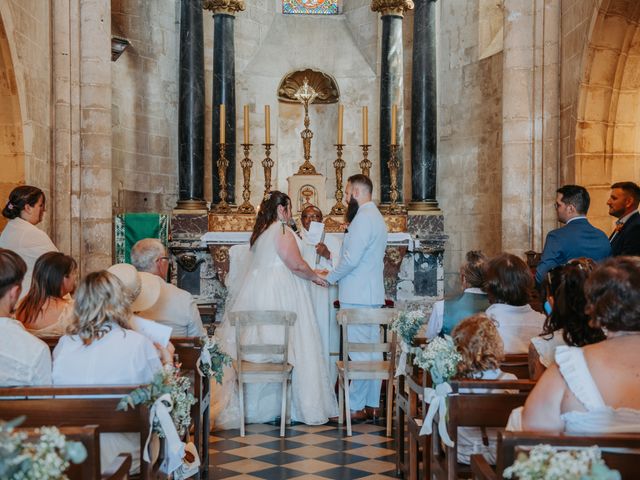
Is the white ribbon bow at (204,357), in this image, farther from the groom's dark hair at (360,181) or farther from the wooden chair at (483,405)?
the groom's dark hair at (360,181)

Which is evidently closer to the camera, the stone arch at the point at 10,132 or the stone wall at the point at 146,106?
the stone arch at the point at 10,132

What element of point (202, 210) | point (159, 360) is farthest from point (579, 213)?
point (202, 210)

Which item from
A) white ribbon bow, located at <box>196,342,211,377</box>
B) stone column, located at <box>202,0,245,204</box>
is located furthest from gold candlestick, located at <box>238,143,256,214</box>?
white ribbon bow, located at <box>196,342,211,377</box>

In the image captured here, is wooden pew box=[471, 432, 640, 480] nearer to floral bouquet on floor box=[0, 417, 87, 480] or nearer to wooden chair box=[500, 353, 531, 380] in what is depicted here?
floral bouquet on floor box=[0, 417, 87, 480]

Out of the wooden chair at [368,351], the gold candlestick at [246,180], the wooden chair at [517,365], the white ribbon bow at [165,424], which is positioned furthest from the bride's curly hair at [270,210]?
the white ribbon bow at [165,424]

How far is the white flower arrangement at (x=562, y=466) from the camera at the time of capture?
2066 millimetres

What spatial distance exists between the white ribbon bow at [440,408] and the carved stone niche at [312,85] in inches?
406

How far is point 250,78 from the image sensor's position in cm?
1373

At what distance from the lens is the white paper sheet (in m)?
4.30

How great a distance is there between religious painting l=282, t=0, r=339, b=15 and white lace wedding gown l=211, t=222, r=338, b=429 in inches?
315

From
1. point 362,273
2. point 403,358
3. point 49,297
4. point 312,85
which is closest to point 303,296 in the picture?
point 362,273

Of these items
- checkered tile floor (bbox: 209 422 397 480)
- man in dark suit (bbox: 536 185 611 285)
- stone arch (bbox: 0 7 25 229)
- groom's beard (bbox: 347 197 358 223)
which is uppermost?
stone arch (bbox: 0 7 25 229)

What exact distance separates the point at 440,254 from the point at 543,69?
3.11 meters

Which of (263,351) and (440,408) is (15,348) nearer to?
(440,408)
